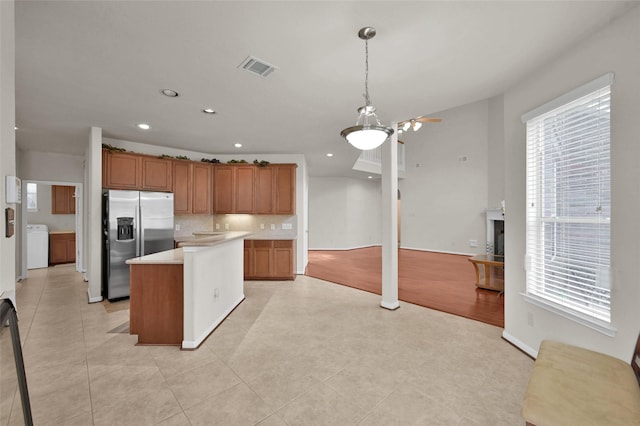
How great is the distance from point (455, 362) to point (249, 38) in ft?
10.7

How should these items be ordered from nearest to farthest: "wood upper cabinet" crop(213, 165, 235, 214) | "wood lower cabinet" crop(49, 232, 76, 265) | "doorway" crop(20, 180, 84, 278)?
"wood upper cabinet" crop(213, 165, 235, 214) → "doorway" crop(20, 180, 84, 278) → "wood lower cabinet" crop(49, 232, 76, 265)

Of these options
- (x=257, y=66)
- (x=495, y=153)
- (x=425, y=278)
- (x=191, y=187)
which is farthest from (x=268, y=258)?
(x=495, y=153)

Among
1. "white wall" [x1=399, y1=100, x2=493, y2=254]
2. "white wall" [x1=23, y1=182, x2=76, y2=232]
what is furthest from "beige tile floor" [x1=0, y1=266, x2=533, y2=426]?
"white wall" [x1=399, y1=100, x2=493, y2=254]

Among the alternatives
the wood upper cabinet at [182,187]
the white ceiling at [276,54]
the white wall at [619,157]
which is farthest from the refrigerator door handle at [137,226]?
the white wall at [619,157]

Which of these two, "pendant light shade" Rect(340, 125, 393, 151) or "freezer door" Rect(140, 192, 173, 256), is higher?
"pendant light shade" Rect(340, 125, 393, 151)

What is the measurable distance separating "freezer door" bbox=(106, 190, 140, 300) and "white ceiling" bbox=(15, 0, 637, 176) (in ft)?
3.95

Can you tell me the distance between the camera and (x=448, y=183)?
921 centimetres

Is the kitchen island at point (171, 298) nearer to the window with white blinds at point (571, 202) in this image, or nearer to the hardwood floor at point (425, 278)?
the hardwood floor at point (425, 278)

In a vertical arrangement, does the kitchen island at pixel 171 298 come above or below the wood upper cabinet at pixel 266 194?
below

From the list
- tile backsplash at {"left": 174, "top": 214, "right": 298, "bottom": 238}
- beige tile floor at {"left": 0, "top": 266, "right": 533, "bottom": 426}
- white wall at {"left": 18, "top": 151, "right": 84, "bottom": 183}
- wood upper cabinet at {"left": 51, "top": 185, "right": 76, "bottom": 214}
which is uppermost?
white wall at {"left": 18, "top": 151, "right": 84, "bottom": 183}

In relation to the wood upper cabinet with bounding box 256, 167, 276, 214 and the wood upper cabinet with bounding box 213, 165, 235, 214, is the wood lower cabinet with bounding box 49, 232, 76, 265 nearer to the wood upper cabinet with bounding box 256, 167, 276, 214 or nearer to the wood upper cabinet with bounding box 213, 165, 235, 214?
the wood upper cabinet with bounding box 213, 165, 235, 214

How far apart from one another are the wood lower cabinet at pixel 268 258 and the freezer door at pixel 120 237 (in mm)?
1995

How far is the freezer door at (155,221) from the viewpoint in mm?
4582

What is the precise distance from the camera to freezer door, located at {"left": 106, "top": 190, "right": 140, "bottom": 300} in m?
4.26
